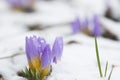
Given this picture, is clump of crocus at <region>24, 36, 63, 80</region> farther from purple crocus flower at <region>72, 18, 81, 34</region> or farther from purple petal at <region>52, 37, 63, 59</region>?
purple crocus flower at <region>72, 18, 81, 34</region>

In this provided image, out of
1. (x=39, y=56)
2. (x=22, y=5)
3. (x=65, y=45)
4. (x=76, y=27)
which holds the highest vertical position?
(x=39, y=56)

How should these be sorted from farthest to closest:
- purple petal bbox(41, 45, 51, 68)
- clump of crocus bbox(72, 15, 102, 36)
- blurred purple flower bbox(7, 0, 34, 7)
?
blurred purple flower bbox(7, 0, 34, 7) → clump of crocus bbox(72, 15, 102, 36) → purple petal bbox(41, 45, 51, 68)

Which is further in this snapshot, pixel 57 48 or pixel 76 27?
pixel 76 27

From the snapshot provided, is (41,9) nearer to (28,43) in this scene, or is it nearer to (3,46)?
(3,46)

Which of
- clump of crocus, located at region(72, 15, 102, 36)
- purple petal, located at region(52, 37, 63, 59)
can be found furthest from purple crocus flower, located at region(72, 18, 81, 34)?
purple petal, located at region(52, 37, 63, 59)

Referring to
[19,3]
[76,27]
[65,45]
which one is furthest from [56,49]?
[19,3]

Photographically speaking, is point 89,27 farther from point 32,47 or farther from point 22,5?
point 22,5
